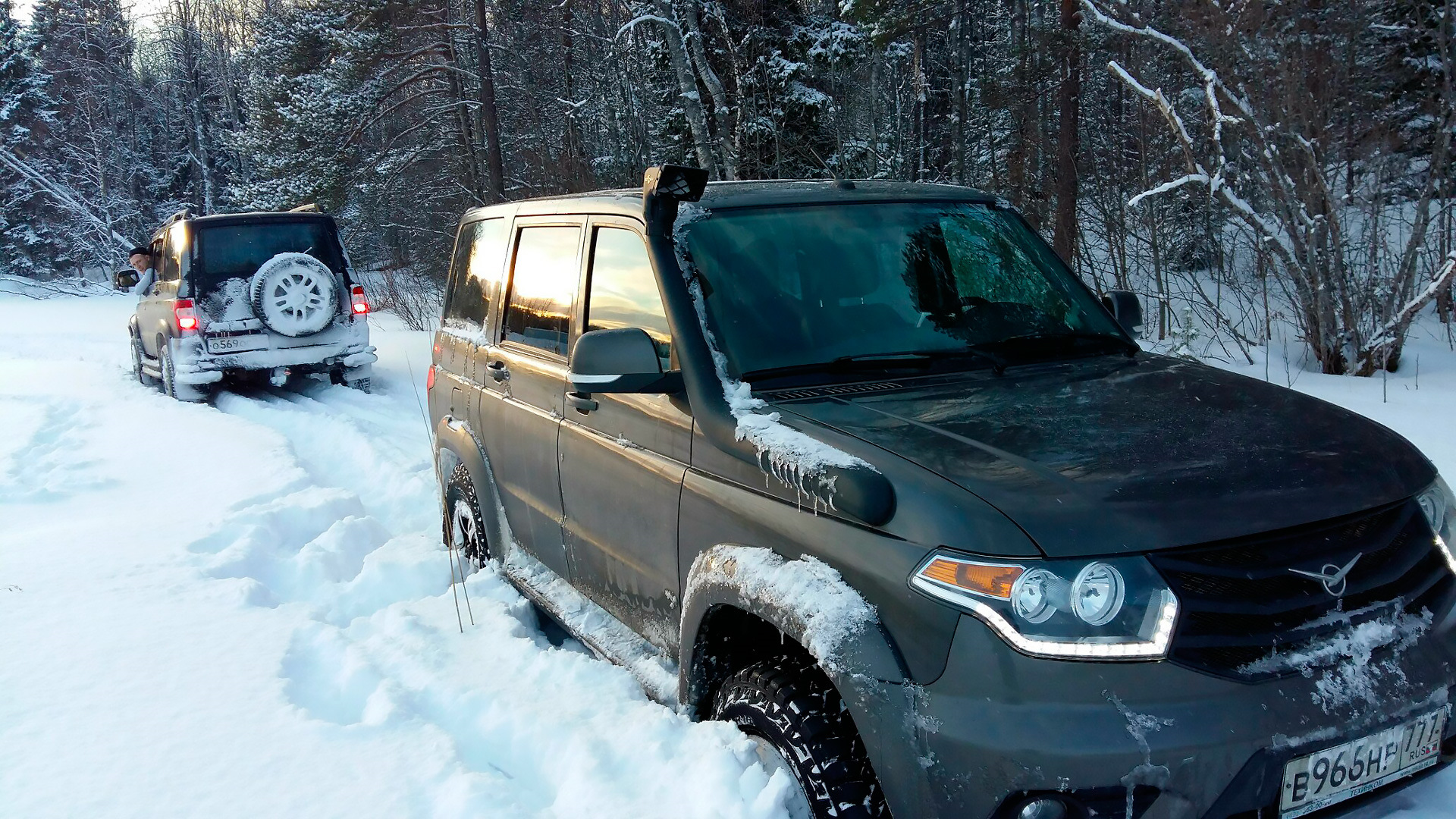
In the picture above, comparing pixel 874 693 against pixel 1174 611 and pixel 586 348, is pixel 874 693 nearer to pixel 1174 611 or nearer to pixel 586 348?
pixel 1174 611

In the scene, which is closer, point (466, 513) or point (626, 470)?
point (626, 470)

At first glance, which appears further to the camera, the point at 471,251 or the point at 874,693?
the point at 471,251

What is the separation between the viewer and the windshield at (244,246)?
1024cm

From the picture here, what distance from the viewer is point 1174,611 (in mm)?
1945

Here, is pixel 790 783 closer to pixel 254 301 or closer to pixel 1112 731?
pixel 1112 731

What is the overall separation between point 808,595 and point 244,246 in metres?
9.99

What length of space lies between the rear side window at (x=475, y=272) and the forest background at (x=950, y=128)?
593 centimetres

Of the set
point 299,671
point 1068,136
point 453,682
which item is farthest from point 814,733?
point 1068,136

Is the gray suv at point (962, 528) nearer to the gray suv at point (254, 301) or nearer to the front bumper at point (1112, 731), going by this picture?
the front bumper at point (1112, 731)

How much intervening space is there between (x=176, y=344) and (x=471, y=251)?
6940 millimetres

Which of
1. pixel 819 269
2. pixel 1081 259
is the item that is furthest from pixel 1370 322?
pixel 819 269

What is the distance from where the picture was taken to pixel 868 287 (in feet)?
10.5

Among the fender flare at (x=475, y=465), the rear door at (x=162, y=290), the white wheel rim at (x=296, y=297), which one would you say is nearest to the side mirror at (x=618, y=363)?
the fender flare at (x=475, y=465)

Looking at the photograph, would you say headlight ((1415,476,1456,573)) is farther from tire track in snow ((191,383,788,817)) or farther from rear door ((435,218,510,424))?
rear door ((435,218,510,424))
